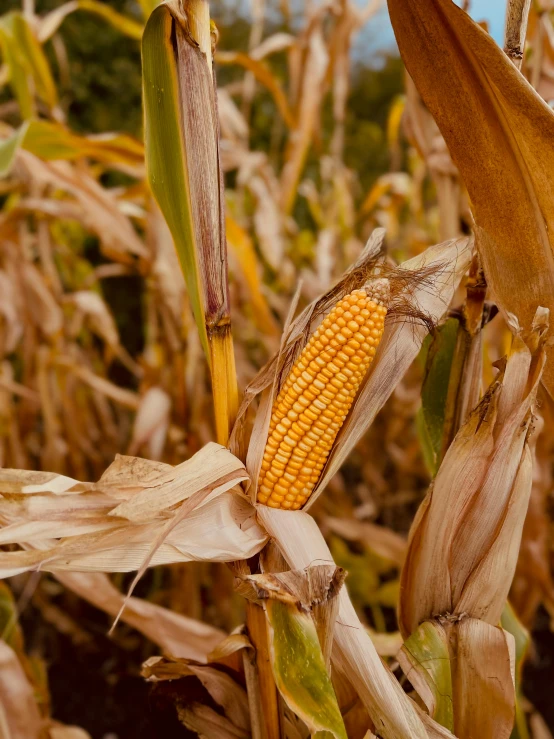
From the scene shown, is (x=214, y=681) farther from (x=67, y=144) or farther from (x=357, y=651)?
(x=67, y=144)

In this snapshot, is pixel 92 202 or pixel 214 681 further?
pixel 92 202

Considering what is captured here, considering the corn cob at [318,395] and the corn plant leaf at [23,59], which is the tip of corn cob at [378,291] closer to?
the corn cob at [318,395]

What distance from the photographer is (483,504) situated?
22.1 inches

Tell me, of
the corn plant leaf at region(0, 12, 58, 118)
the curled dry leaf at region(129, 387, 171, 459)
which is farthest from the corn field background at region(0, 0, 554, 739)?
the corn plant leaf at region(0, 12, 58, 118)

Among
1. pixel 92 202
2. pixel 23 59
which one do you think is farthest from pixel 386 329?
pixel 23 59

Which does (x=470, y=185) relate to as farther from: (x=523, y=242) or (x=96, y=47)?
(x=96, y=47)

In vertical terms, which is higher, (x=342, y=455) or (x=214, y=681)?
(x=342, y=455)

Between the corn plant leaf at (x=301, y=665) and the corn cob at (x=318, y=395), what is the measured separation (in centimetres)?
10

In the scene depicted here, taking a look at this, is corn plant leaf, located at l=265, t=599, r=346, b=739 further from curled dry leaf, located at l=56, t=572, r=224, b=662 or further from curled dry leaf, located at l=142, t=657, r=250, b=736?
curled dry leaf, located at l=56, t=572, r=224, b=662

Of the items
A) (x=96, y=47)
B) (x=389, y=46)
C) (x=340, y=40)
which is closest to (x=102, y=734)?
(x=340, y=40)

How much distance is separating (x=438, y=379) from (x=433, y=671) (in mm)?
304

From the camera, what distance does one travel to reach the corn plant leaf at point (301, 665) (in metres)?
0.47

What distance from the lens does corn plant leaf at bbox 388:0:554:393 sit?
0.52 m

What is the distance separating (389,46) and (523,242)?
460 cm
